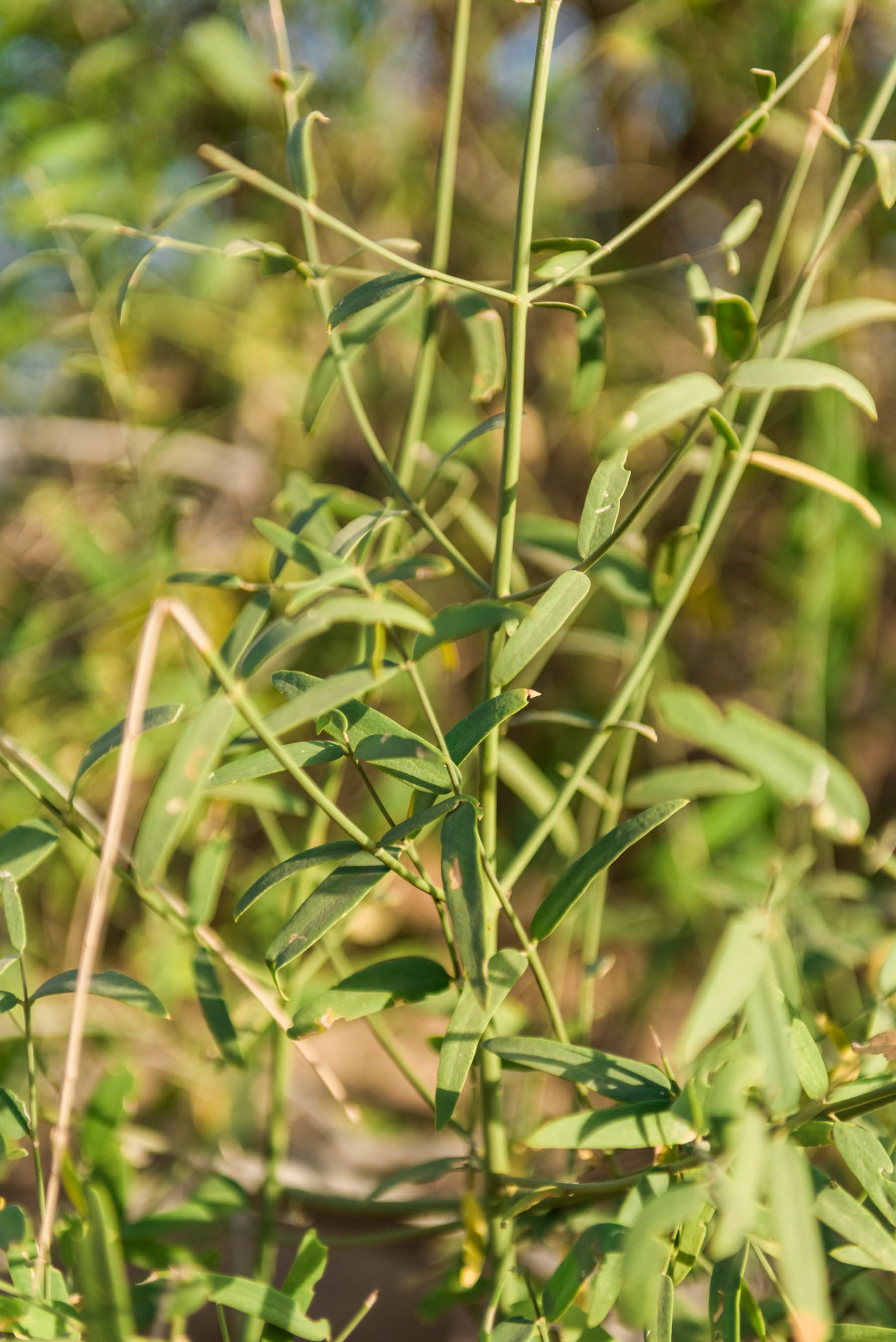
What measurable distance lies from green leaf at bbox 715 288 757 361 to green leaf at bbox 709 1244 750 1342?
0.27m

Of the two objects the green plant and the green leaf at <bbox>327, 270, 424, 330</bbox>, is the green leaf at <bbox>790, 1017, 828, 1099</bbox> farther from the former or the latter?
the green leaf at <bbox>327, 270, 424, 330</bbox>

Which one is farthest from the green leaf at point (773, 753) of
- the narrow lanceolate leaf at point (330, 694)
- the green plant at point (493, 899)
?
the narrow lanceolate leaf at point (330, 694)

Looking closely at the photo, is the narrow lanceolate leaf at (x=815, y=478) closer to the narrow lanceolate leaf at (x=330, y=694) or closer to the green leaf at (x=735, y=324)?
the green leaf at (x=735, y=324)

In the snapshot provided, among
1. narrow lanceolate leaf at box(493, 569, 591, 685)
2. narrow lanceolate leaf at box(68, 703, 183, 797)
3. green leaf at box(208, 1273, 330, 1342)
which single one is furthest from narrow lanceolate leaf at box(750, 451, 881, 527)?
green leaf at box(208, 1273, 330, 1342)

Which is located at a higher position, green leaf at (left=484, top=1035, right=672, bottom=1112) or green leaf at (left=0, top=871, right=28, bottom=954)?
green leaf at (left=0, top=871, right=28, bottom=954)

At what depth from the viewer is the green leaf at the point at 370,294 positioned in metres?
0.27

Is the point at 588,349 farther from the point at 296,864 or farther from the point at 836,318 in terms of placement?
the point at 296,864

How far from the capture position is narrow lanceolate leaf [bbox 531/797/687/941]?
27 centimetres

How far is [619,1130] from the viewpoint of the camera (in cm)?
27

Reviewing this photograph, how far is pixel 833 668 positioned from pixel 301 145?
0.62 metres

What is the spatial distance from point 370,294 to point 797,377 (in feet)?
0.42

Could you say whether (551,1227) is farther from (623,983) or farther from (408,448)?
(623,983)

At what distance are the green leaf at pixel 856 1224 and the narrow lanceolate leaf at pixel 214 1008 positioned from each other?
0.72ft

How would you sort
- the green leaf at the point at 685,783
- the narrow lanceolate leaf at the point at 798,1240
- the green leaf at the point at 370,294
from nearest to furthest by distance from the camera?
the narrow lanceolate leaf at the point at 798,1240, the green leaf at the point at 370,294, the green leaf at the point at 685,783
